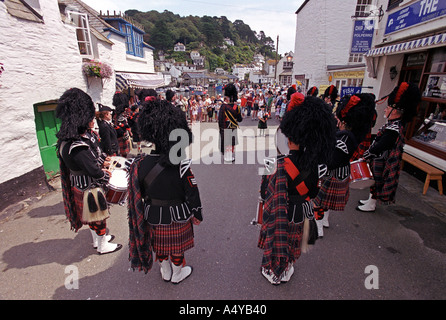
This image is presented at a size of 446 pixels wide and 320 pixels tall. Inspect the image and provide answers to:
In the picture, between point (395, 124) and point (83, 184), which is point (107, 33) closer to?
point (83, 184)

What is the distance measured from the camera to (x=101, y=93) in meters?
7.61

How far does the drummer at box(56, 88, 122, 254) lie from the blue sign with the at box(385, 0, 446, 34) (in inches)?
279

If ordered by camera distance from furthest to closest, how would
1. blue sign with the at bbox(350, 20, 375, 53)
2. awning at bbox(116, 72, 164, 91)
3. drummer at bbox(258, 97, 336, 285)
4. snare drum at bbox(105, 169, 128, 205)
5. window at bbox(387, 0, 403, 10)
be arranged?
1. awning at bbox(116, 72, 164, 91)
2. blue sign with the at bbox(350, 20, 375, 53)
3. window at bbox(387, 0, 403, 10)
4. snare drum at bbox(105, 169, 128, 205)
5. drummer at bbox(258, 97, 336, 285)

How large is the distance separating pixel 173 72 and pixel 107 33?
40.8 meters

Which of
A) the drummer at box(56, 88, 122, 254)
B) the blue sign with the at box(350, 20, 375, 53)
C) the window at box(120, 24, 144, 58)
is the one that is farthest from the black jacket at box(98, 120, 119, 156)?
the window at box(120, 24, 144, 58)

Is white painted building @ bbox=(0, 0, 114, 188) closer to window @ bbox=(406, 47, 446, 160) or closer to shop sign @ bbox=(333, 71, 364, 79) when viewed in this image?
window @ bbox=(406, 47, 446, 160)

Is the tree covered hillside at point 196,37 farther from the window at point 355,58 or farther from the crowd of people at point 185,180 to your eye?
the crowd of people at point 185,180

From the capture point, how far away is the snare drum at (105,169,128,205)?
2.75 m

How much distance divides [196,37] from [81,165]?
409 feet

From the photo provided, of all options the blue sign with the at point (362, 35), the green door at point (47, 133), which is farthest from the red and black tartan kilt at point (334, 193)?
the blue sign with the at point (362, 35)

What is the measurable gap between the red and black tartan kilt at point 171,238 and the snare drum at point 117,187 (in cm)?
73

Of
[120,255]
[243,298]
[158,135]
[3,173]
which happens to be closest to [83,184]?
[120,255]

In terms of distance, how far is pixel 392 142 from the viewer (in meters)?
3.60

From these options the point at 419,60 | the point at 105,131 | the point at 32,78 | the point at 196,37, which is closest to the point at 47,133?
the point at 32,78
